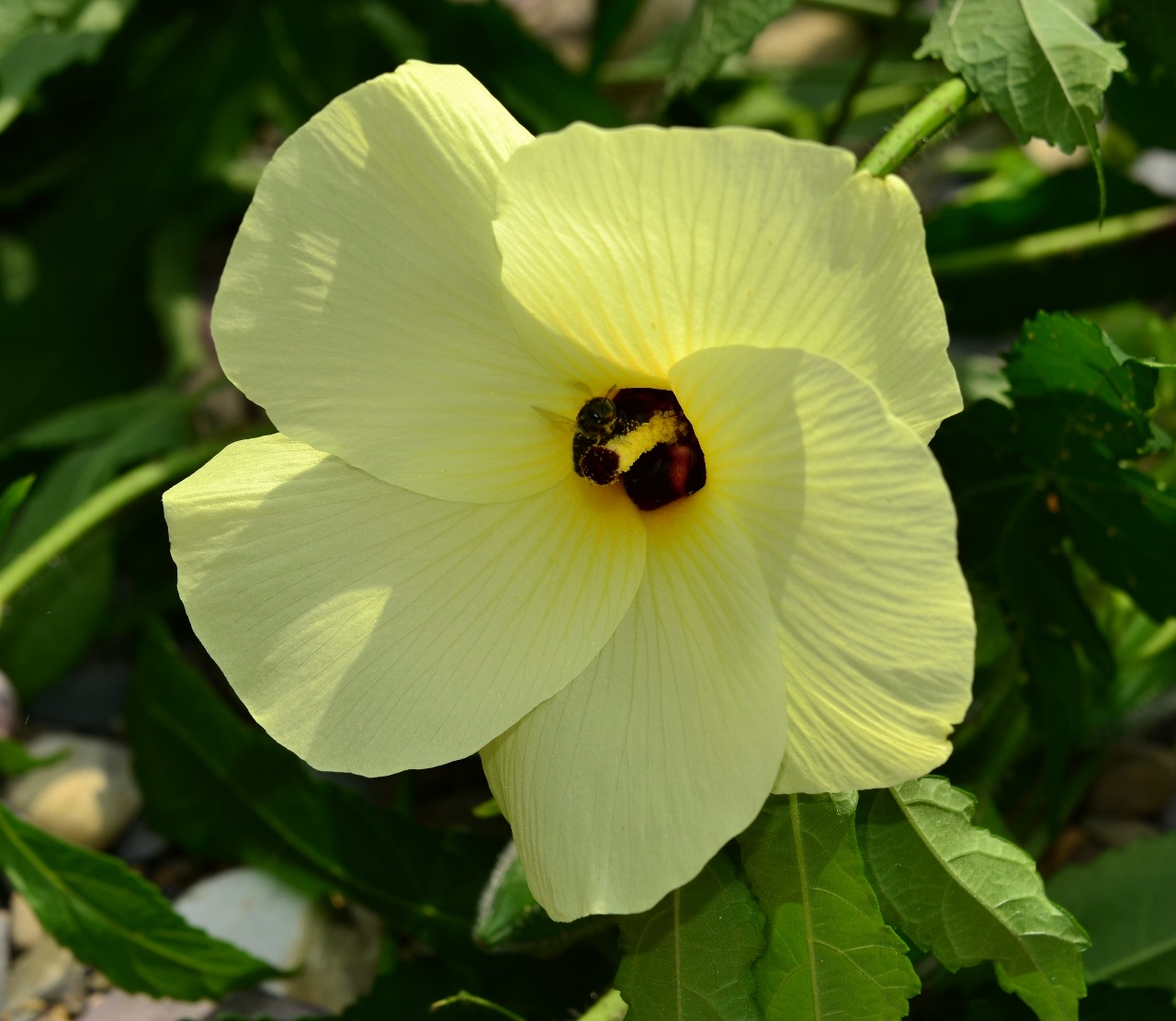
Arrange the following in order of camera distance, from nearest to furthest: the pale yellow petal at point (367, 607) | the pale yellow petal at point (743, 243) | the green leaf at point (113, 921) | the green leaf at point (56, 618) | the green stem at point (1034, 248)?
the pale yellow petal at point (743, 243) → the pale yellow petal at point (367, 607) → the green leaf at point (113, 921) → the green leaf at point (56, 618) → the green stem at point (1034, 248)

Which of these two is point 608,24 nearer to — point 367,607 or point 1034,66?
point 1034,66

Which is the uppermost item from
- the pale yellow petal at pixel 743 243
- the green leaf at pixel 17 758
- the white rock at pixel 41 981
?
the pale yellow petal at pixel 743 243

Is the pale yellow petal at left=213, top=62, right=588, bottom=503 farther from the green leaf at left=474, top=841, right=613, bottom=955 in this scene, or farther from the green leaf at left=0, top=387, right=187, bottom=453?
the green leaf at left=0, top=387, right=187, bottom=453

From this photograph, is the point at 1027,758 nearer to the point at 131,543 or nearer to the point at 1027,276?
the point at 1027,276

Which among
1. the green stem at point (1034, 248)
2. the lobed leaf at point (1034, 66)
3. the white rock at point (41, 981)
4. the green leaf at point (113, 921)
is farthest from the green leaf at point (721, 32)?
the white rock at point (41, 981)

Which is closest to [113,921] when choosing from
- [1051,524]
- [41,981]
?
[41,981]

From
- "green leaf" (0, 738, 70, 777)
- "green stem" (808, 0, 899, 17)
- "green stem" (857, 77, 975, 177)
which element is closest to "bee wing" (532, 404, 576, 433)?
"green stem" (857, 77, 975, 177)

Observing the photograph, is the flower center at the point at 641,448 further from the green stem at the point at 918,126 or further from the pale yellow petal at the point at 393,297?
the green stem at the point at 918,126
